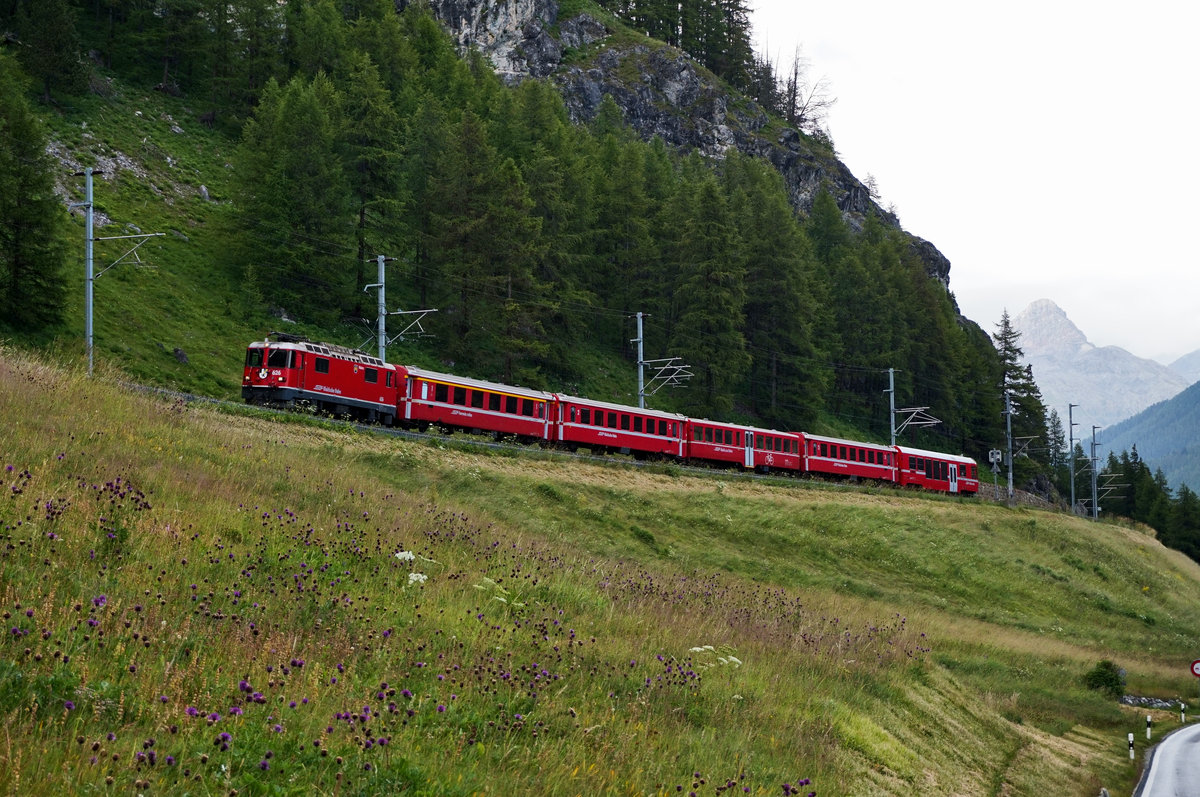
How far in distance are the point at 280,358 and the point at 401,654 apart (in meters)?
27.1

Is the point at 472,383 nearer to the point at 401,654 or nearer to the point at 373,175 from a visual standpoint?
the point at 373,175

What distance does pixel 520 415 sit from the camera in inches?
1555

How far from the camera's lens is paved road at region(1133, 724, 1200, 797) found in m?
18.1

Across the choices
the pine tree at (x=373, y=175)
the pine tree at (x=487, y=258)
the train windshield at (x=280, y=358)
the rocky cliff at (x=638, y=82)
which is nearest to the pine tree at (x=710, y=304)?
the pine tree at (x=487, y=258)

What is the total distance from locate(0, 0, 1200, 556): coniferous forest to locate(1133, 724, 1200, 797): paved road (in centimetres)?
3657

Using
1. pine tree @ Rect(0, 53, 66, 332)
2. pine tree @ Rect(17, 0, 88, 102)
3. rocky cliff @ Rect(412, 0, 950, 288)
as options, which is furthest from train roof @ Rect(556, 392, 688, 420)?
rocky cliff @ Rect(412, 0, 950, 288)

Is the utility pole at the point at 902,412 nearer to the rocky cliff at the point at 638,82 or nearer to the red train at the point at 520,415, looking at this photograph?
the red train at the point at 520,415

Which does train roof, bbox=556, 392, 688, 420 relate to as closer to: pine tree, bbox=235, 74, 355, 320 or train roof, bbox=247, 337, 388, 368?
train roof, bbox=247, 337, 388, 368

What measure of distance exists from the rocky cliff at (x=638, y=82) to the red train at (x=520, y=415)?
3331 inches

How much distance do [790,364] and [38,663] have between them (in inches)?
Result: 2650

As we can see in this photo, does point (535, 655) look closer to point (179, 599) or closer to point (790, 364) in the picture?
point (179, 599)

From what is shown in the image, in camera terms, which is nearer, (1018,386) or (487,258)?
(487,258)

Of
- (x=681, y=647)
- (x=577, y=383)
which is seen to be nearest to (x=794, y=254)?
(x=577, y=383)

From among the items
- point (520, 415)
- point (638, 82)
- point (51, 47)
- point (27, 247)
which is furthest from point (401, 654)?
point (638, 82)
